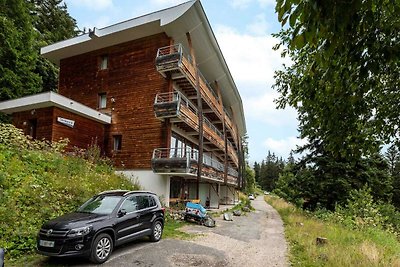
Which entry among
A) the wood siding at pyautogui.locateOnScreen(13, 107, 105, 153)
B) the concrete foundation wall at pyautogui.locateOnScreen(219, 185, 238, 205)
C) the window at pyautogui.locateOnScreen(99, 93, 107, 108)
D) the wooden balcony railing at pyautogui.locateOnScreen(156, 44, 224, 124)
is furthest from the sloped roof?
the concrete foundation wall at pyautogui.locateOnScreen(219, 185, 238, 205)

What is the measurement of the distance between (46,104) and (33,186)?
841 cm

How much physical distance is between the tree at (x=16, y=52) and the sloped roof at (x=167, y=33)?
2.31 m

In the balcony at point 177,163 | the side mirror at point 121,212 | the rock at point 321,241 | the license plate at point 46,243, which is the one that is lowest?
the rock at point 321,241

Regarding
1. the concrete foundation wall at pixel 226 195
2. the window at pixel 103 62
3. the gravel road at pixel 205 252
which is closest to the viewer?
the gravel road at pixel 205 252

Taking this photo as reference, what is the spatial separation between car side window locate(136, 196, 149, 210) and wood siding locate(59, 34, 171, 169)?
900cm

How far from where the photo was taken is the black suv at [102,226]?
7.38 metres

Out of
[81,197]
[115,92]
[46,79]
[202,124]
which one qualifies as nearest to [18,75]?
[46,79]

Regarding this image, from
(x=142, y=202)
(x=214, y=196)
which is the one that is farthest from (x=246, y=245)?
(x=214, y=196)

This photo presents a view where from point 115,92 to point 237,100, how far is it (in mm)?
17921

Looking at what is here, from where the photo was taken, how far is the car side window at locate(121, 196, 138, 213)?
30.6 feet

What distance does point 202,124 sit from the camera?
70.1ft

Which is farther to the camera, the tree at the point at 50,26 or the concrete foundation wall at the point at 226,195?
the concrete foundation wall at the point at 226,195

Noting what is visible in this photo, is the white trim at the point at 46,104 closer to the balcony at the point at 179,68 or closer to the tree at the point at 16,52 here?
the balcony at the point at 179,68

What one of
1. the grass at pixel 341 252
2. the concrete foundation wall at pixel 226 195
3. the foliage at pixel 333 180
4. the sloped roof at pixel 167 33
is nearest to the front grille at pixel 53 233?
the grass at pixel 341 252
